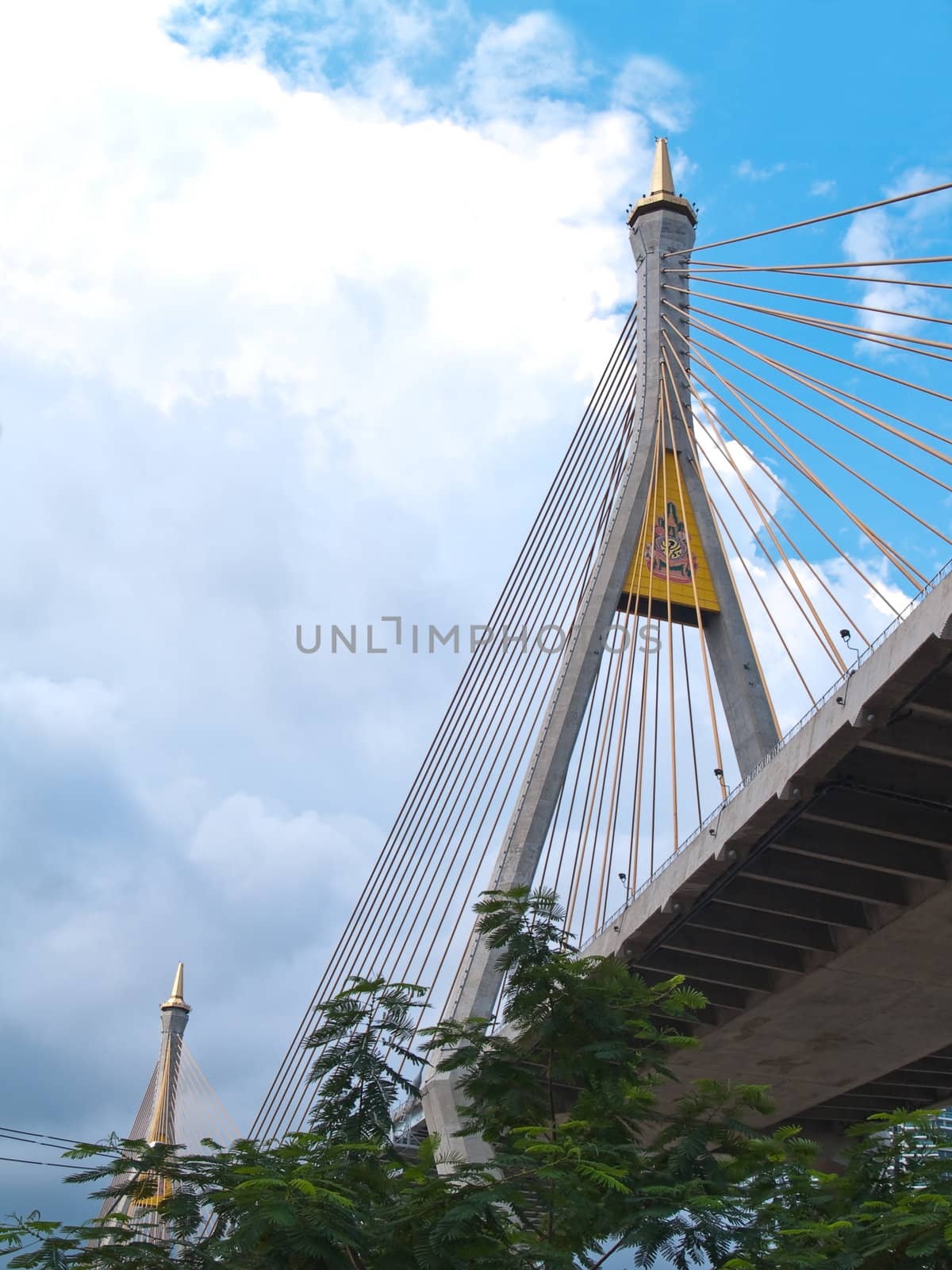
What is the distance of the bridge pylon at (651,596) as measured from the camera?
85.0ft

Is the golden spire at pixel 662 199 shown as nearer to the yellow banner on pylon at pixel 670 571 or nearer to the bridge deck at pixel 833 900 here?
the yellow banner on pylon at pixel 670 571

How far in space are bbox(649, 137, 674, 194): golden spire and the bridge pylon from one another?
6.62 feet

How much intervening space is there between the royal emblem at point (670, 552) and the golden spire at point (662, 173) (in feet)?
28.4

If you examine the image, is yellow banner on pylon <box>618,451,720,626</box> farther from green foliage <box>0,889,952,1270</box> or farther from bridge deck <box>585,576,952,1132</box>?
green foliage <box>0,889,952,1270</box>

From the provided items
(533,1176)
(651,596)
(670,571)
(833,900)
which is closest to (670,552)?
(670,571)

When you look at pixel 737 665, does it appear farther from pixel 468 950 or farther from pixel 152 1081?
pixel 152 1081

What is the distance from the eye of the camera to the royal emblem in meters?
28.0

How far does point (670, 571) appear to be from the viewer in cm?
2802

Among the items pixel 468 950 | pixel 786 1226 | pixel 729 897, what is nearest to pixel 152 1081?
pixel 468 950

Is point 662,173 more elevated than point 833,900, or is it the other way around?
point 662,173

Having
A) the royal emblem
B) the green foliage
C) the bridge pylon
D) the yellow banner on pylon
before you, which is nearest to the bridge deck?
the bridge pylon

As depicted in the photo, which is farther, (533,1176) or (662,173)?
(662,173)

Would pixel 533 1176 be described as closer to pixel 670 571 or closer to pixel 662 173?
pixel 670 571

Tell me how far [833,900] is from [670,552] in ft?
26.4
